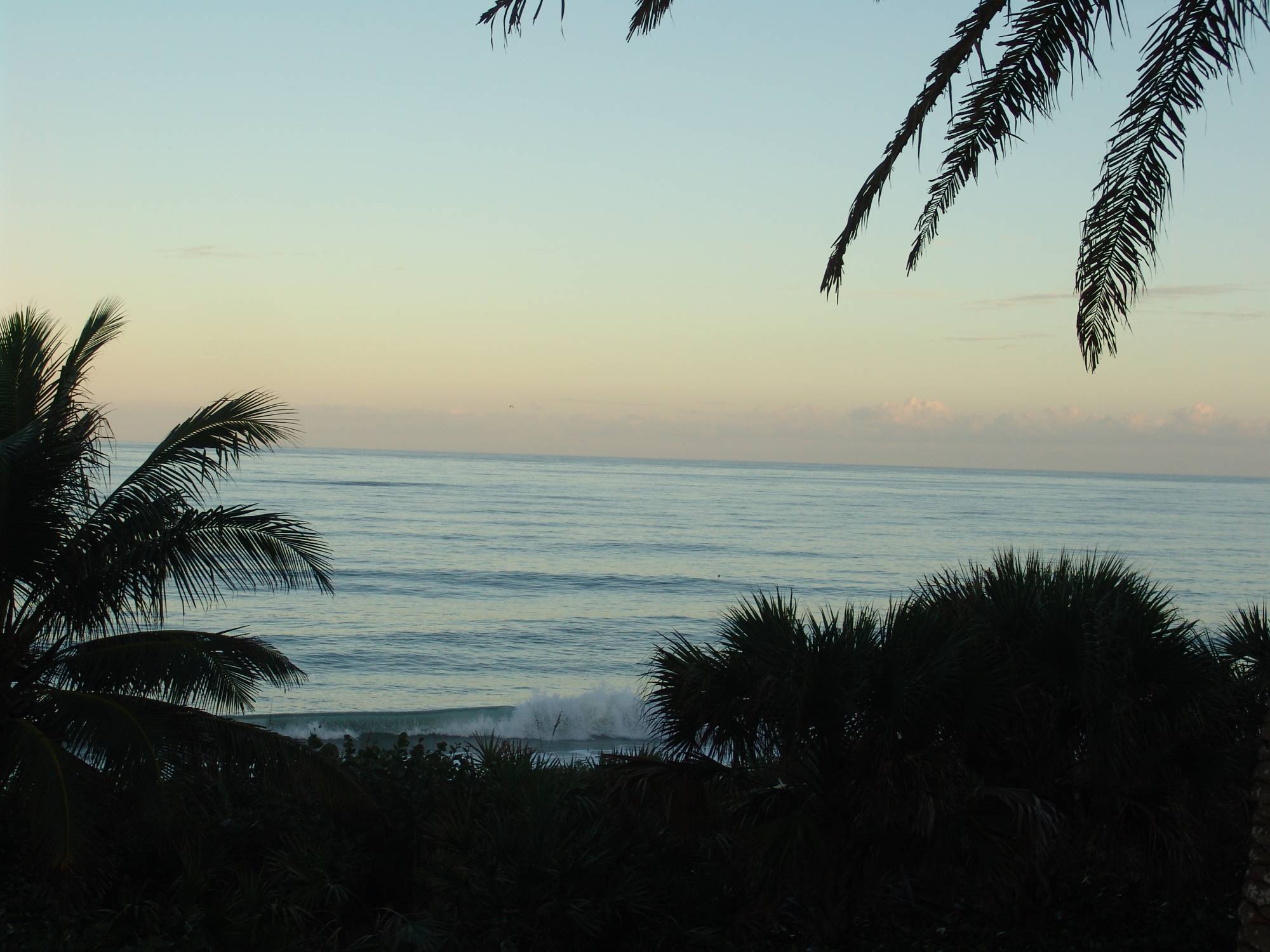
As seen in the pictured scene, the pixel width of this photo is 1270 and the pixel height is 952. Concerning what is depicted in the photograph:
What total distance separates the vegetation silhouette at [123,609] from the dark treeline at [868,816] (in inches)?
13.9

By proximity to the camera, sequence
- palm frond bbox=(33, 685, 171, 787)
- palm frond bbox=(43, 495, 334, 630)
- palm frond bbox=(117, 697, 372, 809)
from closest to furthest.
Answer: palm frond bbox=(33, 685, 171, 787), palm frond bbox=(117, 697, 372, 809), palm frond bbox=(43, 495, 334, 630)

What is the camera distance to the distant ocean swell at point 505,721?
1745 centimetres

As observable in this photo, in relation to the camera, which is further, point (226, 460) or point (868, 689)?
point (226, 460)

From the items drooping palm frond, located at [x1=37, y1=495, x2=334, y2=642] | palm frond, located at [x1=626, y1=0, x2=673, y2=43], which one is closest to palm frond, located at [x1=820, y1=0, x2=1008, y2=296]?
palm frond, located at [x1=626, y1=0, x2=673, y2=43]

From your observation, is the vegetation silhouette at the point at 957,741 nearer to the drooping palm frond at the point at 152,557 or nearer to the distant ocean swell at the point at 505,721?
the drooping palm frond at the point at 152,557

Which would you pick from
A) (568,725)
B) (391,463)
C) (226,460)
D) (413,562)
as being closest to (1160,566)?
(413,562)

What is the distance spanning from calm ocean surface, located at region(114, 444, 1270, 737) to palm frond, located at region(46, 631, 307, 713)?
33.0ft

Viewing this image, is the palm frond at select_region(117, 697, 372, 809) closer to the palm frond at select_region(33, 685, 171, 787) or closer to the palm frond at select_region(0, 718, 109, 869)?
the palm frond at select_region(33, 685, 171, 787)

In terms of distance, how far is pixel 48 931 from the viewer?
20.2 ft

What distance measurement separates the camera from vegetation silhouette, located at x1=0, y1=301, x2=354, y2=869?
7.15 meters

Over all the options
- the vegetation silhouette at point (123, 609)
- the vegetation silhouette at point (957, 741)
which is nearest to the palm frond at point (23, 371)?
the vegetation silhouette at point (123, 609)

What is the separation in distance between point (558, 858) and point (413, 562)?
104ft

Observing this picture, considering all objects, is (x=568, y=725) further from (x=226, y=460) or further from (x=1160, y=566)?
(x=1160, y=566)

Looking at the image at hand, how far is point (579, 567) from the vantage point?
38312 millimetres
